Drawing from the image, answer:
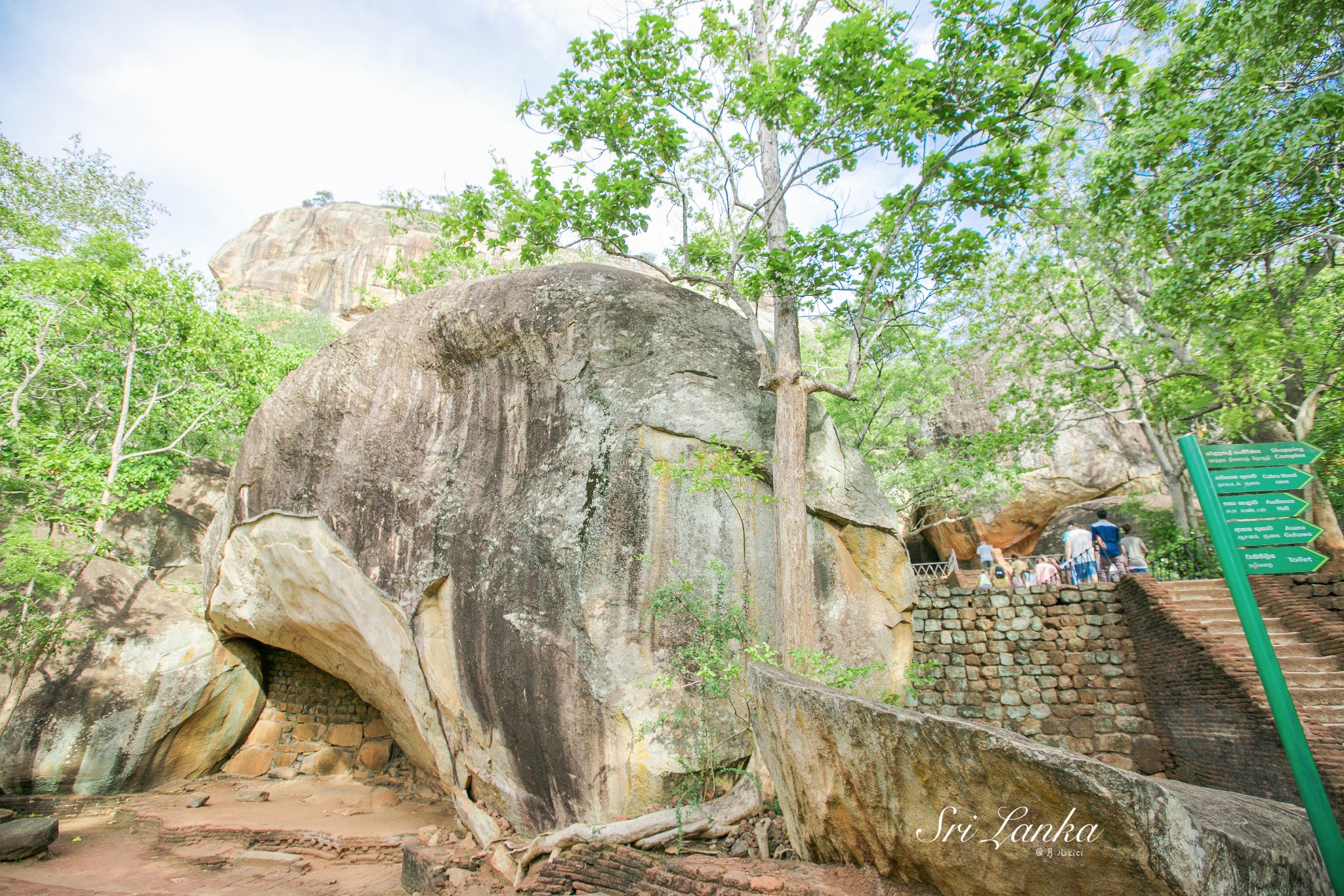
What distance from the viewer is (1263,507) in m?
3.04

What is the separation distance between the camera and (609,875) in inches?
213

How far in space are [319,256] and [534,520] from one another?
97.3 ft

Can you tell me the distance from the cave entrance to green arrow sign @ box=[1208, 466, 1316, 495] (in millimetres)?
Result: 11583

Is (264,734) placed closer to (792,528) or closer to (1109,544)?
(792,528)

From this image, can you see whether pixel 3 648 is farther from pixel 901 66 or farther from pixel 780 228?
pixel 901 66

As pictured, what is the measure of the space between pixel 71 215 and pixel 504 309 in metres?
16.7

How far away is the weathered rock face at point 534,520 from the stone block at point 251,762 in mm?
3569

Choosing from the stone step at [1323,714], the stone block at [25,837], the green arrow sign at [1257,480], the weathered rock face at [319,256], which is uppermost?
the weathered rock face at [319,256]

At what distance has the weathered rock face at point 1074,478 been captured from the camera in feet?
57.3

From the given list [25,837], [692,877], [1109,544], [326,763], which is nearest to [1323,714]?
[1109,544]

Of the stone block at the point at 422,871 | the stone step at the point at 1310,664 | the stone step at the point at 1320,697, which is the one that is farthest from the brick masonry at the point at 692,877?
the stone step at the point at 1310,664

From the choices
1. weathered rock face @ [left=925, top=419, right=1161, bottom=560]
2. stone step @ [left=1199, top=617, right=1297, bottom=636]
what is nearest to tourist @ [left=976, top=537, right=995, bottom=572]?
weathered rock face @ [left=925, top=419, right=1161, bottom=560]

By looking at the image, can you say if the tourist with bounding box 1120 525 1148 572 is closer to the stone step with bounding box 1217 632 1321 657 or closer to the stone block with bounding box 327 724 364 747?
the stone step with bounding box 1217 632 1321 657

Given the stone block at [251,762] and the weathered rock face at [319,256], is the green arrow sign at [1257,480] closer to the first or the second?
the stone block at [251,762]
